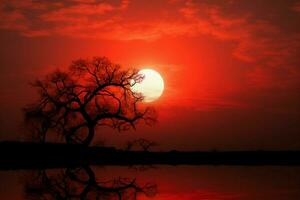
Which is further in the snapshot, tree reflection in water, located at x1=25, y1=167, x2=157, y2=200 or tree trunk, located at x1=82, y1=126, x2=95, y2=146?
tree trunk, located at x1=82, y1=126, x2=95, y2=146

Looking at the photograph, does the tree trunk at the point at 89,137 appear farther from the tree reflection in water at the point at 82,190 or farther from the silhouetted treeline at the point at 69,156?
the tree reflection in water at the point at 82,190

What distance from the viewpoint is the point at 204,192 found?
48.1 ft

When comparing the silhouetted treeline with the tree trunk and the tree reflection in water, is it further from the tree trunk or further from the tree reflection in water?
the tree reflection in water

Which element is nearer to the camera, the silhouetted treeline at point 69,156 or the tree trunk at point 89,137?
the silhouetted treeline at point 69,156

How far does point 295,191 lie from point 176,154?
3372 centimetres

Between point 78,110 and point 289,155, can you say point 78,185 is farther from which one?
point 289,155

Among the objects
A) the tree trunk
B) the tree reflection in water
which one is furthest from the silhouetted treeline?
the tree reflection in water

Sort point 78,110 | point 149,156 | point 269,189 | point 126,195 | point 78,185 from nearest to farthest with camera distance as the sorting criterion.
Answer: point 126,195, point 269,189, point 78,185, point 78,110, point 149,156

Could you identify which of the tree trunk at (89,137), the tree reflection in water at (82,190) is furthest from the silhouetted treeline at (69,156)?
the tree reflection in water at (82,190)

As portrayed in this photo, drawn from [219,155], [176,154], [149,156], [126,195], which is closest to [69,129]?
[149,156]

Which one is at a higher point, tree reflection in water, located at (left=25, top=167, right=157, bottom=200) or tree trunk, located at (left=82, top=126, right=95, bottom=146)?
tree trunk, located at (left=82, top=126, right=95, bottom=146)

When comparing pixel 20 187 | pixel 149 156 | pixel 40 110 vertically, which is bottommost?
pixel 20 187

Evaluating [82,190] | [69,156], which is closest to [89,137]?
[69,156]

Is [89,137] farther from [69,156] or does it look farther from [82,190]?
[82,190]
